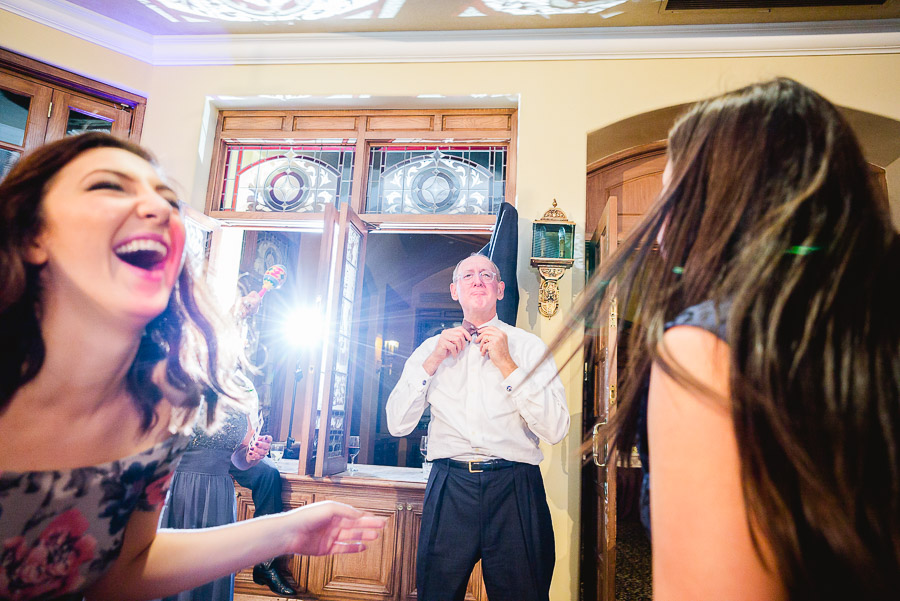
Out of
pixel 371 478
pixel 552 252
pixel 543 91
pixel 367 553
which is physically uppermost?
pixel 543 91

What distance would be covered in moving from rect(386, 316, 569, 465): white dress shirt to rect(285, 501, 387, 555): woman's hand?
4.43 feet

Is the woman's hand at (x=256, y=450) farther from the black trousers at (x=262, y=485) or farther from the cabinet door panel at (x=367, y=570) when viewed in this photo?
the cabinet door panel at (x=367, y=570)

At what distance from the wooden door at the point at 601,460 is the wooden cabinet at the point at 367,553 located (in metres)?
1.04

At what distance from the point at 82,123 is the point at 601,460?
412cm

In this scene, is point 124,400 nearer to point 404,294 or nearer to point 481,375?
point 481,375

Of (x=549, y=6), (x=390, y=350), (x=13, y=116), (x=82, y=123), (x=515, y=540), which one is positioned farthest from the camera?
(x=390, y=350)

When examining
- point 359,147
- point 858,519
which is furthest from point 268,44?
point 858,519

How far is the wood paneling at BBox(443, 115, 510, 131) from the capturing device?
378cm

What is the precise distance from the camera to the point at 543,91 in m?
3.63

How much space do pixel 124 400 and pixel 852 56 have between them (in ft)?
14.4

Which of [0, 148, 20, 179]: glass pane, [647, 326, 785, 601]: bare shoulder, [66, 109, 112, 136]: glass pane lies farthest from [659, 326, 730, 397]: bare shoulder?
[66, 109, 112, 136]: glass pane

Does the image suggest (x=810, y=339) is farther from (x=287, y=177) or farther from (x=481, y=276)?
(x=287, y=177)

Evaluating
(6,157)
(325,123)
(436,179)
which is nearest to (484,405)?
(436,179)

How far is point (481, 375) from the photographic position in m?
2.70
